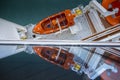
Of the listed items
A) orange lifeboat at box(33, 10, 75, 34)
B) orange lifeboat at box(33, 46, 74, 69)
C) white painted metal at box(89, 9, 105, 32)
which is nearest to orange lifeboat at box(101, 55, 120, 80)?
orange lifeboat at box(33, 46, 74, 69)

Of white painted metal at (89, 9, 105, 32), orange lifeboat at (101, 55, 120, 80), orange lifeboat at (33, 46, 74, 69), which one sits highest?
white painted metal at (89, 9, 105, 32)

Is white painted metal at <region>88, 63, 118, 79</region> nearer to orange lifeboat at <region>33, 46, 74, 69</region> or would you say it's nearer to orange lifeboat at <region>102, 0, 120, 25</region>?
orange lifeboat at <region>33, 46, 74, 69</region>

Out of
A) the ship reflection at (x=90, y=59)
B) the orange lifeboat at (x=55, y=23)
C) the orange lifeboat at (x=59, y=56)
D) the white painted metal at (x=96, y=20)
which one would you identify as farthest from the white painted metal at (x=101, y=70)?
the orange lifeboat at (x=55, y=23)

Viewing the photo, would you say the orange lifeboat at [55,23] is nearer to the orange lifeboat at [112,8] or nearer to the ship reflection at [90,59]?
the orange lifeboat at [112,8]

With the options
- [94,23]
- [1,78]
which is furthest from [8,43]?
[94,23]

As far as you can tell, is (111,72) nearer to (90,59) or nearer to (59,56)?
(90,59)

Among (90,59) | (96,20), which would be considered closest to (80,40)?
(90,59)

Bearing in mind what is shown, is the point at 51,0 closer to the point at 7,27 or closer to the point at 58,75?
the point at 7,27

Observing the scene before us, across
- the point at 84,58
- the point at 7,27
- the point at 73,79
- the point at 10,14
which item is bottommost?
the point at 73,79
